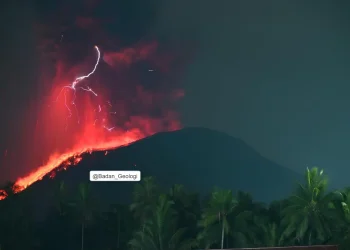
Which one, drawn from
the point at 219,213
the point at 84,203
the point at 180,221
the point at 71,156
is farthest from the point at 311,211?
the point at 84,203

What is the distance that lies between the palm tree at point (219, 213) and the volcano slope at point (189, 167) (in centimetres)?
256

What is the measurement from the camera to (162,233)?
15.6 metres

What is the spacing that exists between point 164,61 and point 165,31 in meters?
1.12

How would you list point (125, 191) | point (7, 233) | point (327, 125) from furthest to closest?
point (125, 191) < point (327, 125) < point (7, 233)

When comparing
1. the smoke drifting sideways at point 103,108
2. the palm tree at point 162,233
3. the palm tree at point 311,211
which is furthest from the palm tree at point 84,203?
the palm tree at point 311,211

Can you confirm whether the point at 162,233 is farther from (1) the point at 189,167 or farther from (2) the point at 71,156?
(1) the point at 189,167

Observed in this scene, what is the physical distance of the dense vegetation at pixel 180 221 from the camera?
14.9 meters

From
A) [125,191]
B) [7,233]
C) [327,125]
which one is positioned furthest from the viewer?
[125,191]

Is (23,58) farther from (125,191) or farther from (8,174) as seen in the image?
(125,191)

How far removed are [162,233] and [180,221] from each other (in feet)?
5.76

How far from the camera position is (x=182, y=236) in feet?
54.4

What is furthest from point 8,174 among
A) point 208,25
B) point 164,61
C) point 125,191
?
point 208,25

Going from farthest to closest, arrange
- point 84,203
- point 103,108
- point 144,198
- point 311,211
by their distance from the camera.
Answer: point 84,203 → point 144,198 → point 103,108 → point 311,211

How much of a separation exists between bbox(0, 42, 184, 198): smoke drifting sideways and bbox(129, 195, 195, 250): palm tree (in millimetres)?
2824
